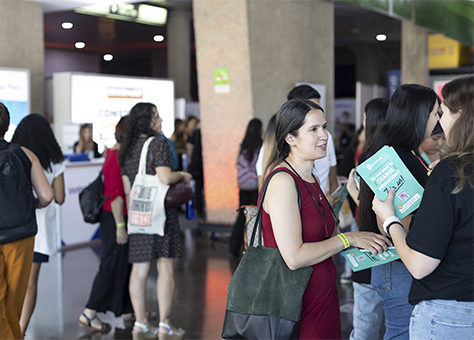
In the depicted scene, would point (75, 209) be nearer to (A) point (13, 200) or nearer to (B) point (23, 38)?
(B) point (23, 38)

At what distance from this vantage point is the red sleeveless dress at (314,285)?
179 centimetres

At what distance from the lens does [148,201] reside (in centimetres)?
338

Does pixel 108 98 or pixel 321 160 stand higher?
pixel 108 98

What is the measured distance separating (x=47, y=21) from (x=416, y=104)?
8828 millimetres

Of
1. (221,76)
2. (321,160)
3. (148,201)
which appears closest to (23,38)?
(221,76)

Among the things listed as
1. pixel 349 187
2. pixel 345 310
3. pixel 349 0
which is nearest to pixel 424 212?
pixel 349 187

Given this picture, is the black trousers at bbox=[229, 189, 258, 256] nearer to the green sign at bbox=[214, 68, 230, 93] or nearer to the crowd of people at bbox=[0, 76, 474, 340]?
the green sign at bbox=[214, 68, 230, 93]

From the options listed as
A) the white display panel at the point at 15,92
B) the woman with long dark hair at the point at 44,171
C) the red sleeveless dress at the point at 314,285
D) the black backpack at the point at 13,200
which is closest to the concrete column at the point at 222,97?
the white display panel at the point at 15,92

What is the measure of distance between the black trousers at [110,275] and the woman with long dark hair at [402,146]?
7.23ft

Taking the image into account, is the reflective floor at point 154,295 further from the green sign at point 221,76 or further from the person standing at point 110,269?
the green sign at point 221,76

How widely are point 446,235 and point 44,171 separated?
8.92 ft

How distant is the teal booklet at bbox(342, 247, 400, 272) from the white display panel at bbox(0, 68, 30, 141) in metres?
6.32

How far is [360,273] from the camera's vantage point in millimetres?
2430

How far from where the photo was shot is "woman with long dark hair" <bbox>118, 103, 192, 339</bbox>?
336 centimetres
